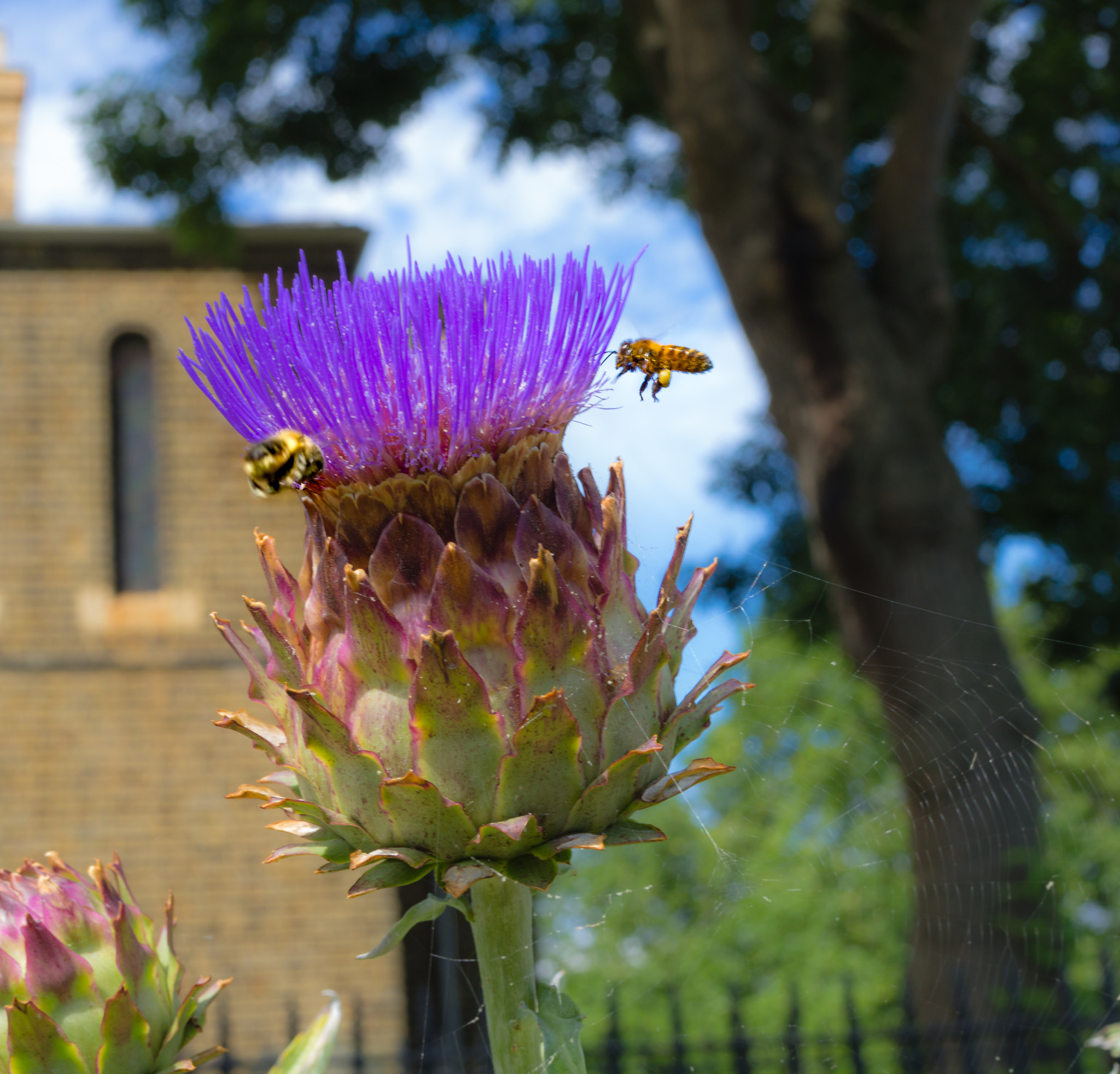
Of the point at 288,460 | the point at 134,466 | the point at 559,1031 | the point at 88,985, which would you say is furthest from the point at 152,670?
the point at 559,1031

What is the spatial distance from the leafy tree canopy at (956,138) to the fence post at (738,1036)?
4.55 metres

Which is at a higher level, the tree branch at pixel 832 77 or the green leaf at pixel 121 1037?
the tree branch at pixel 832 77

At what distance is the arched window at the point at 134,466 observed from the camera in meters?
9.12

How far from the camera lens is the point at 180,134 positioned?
276 inches

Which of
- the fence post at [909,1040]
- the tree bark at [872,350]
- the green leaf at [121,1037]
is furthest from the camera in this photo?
the tree bark at [872,350]

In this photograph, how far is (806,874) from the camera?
39.2 feet

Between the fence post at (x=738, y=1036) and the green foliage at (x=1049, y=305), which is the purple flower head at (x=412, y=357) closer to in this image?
the fence post at (x=738, y=1036)

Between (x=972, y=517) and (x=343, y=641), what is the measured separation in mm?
5460

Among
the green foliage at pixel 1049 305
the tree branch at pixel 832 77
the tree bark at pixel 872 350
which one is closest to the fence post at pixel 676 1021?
the tree bark at pixel 872 350

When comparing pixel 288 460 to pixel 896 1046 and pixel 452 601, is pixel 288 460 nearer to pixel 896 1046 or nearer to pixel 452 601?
pixel 452 601

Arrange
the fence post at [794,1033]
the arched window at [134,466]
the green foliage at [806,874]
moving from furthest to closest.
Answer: the arched window at [134,466] < the green foliage at [806,874] < the fence post at [794,1033]

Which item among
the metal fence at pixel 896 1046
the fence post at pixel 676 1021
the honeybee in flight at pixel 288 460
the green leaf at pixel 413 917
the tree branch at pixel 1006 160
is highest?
the tree branch at pixel 1006 160

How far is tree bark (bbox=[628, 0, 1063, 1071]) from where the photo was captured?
538cm

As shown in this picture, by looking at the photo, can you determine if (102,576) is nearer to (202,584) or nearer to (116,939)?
(202,584)
